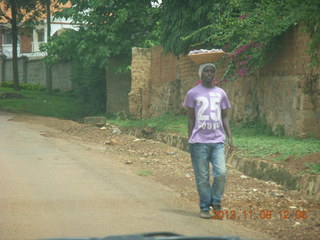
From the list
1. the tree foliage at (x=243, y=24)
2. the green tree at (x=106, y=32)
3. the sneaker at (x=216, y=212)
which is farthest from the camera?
the green tree at (x=106, y=32)

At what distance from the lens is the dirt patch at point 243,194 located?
7.25 metres

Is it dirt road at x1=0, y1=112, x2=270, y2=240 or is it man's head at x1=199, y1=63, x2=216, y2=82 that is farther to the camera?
man's head at x1=199, y1=63, x2=216, y2=82

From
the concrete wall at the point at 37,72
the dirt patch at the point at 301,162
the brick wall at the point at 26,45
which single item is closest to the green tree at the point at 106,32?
the concrete wall at the point at 37,72

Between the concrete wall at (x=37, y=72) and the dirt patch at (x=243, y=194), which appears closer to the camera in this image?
the dirt patch at (x=243, y=194)

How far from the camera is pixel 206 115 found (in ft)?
25.4

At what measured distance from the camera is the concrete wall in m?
43.1

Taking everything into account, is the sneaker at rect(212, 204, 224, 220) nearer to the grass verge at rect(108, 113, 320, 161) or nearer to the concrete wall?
the grass verge at rect(108, 113, 320, 161)

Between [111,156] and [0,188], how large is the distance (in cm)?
498

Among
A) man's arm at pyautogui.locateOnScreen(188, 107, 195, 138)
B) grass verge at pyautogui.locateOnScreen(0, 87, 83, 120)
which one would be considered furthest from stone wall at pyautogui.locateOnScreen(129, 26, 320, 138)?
grass verge at pyautogui.locateOnScreen(0, 87, 83, 120)

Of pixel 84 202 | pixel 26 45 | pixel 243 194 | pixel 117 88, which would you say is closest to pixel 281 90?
pixel 243 194

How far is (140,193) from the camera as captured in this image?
30.2ft

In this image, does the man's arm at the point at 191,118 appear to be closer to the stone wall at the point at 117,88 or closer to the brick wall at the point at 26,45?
the stone wall at the point at 117,88

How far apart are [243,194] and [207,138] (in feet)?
6.13
